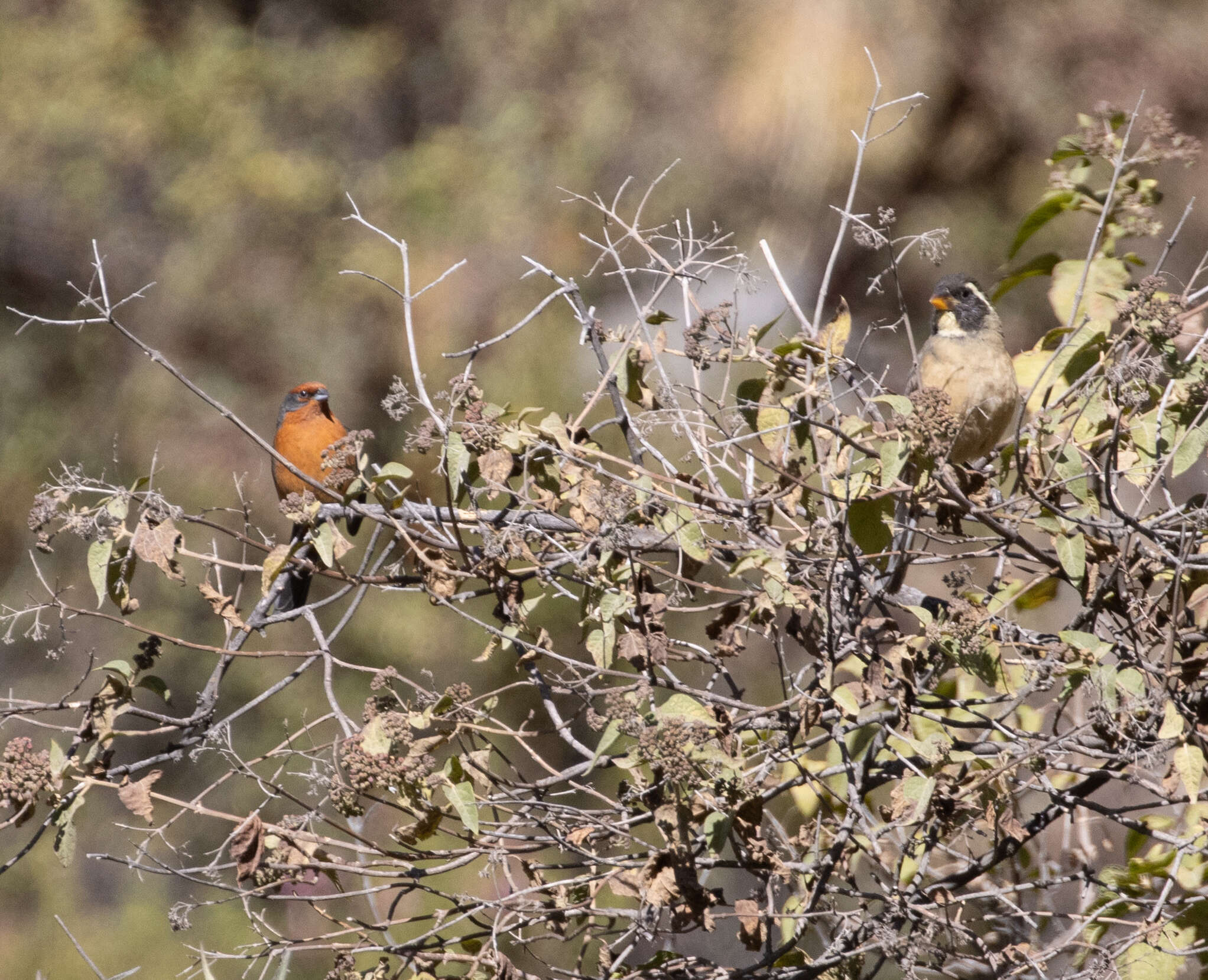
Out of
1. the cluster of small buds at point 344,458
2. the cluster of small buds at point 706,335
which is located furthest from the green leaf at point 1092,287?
the cluster of small buds at point 344,458

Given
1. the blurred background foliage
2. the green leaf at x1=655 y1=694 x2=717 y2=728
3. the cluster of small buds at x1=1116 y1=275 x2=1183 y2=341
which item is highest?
the cluster of small buds at x1=1116 y1=275 x2=1183 y2=341

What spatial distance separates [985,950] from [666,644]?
68cm

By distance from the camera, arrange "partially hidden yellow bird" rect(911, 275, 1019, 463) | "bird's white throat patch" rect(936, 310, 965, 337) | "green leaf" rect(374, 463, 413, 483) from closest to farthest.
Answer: "green leaf" rect(374, 463, 413, 483)
"partially hidden yellow bird" rect(911, 275, 1019, 463)
"bird's white throat patch" rect(936, 310, 965, 337)

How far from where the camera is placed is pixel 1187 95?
575 cm

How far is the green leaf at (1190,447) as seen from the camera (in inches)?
75.5

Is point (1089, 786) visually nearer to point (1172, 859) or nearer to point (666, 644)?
point (1172, 859)

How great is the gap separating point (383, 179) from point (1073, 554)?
246 inches

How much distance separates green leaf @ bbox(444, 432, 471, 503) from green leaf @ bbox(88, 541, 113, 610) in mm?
577

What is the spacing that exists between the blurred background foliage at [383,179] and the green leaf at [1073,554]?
409 centimetres

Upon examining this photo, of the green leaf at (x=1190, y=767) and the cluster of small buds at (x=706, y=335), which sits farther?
the cluster of small buds at (x=706, y=335)

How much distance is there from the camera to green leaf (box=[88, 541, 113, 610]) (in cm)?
199

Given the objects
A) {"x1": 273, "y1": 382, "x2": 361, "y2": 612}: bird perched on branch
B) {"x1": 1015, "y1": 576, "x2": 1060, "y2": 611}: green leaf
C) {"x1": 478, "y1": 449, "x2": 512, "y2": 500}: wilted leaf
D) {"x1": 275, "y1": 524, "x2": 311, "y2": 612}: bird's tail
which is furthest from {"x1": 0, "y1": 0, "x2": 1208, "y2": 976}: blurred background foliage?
{"x1": 478, "y1": 449, "x2": 512, "y2": 500}: wilted leaf

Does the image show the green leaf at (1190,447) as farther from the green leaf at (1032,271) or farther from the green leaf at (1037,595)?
the green leaf at (1032,271)

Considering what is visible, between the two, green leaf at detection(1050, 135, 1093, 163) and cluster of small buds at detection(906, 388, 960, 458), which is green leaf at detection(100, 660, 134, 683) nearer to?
cluster of small buds at detection(906, 388, 960, 458)
